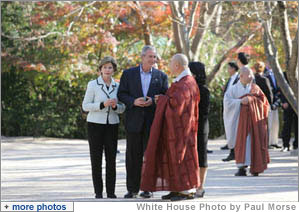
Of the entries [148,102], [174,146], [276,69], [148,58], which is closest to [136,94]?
[148,102]

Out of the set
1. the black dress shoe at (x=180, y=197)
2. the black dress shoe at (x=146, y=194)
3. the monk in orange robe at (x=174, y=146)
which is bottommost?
the black dress shoe at (x=146, y=194)

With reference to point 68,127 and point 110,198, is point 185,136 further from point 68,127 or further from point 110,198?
point 68,127

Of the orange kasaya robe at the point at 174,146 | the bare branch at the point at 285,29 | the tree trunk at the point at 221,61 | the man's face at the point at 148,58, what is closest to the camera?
the orange kasaya robe at the point at 174,146

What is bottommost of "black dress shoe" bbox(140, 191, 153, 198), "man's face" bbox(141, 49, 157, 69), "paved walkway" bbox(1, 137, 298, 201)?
"paved walkway" bbox(1, 137, 298, 201)

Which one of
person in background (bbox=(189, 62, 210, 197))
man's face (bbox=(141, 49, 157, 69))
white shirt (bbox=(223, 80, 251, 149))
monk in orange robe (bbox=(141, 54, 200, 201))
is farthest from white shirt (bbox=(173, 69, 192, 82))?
white shirt (bbox=(223, 80, 251, 149))

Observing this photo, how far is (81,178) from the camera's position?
12.4 metres

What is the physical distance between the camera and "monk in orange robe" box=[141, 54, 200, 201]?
8.98 m

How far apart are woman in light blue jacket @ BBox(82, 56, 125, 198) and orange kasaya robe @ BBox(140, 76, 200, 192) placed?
A: 81 cm

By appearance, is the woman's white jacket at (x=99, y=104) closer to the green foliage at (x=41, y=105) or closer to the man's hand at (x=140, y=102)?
the man's hand at (x=140, y=102)

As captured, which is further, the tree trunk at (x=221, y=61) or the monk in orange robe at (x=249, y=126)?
the tree trunk at (x=221, y=61)

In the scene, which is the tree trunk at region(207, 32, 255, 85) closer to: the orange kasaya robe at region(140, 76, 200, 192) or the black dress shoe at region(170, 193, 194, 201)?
the orange kasaya robe at region(140, 76, 200, 192)

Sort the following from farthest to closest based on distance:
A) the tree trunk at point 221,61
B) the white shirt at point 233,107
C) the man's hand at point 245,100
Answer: the tree trunk at point 221,61, the white shirt at point 233,107, the man's hand at point 245,100

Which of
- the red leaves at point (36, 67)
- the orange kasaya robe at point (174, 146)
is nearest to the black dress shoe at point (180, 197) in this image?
the orange kasaya robe at point (174, 146)

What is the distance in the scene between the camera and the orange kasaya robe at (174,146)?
898 cm
